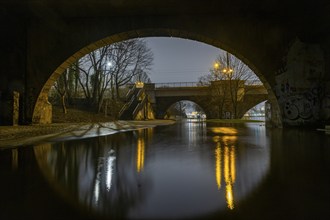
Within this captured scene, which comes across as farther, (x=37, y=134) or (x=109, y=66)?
(x=109, y=66)

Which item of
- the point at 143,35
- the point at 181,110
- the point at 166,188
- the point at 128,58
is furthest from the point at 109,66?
the point at 181,110

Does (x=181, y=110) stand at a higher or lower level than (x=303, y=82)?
higher

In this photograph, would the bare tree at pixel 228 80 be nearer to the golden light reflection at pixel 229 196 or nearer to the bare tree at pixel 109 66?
the bare tree at pixel 109 66

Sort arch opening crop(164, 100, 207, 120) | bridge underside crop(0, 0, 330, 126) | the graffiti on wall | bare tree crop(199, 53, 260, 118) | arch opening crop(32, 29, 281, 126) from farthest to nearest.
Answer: arch opening crop(164, 100, 207, 120) < bare tree crop(199, 53, 260, 118) < arch opening crop(32, 29, 281, 126) < the graffiti on wall < bridge underside crop(0, 0, 330, 126)

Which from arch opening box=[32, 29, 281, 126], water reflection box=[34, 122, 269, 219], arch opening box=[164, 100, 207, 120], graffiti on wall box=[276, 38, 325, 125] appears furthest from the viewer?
arch opening box=[164, 100, 207, 120]

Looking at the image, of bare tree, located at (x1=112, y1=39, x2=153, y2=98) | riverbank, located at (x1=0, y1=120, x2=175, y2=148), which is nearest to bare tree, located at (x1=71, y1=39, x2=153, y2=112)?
bare tree, located at (x1=112, y1=39, x2=153, y2=98)

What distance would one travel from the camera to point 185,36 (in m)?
14.9

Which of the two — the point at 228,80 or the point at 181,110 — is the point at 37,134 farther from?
the point at 181,110

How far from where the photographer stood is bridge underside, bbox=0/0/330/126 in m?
13.1

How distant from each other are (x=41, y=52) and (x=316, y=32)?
643 inches

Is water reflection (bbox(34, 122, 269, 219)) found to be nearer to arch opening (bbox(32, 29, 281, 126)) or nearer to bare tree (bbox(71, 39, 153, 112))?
arch opening (bbox(32, 29, 281, 126))

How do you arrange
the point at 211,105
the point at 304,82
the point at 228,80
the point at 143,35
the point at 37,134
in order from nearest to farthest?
the point at 37,134
the point at 304,82
the point at 143,35
the point at 228,80
the point at 211,105

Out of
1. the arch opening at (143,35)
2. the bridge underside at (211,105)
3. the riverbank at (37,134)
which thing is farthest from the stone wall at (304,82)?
the bridge underside at (211,105)

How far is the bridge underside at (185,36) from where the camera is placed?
1310cm
